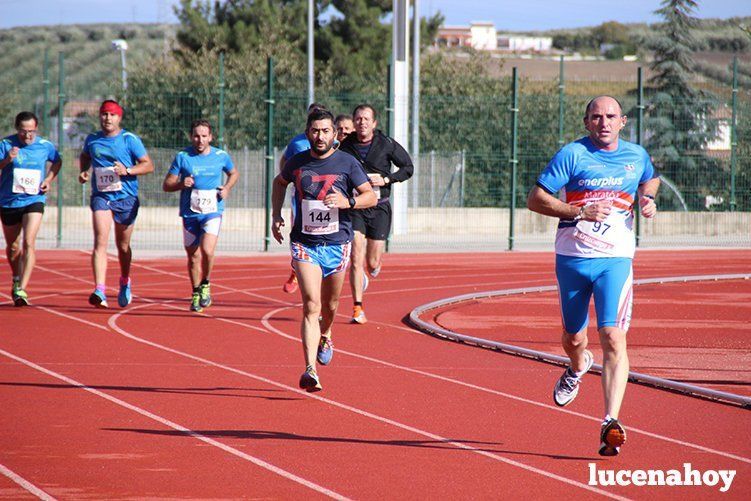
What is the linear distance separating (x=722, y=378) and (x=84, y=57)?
10124 cm

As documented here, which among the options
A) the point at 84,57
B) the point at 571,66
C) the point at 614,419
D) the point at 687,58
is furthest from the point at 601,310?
the point at 84,57

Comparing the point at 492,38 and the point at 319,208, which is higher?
the point at 492,38

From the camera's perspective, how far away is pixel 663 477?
6.30m

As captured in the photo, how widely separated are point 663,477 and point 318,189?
11.5 ft

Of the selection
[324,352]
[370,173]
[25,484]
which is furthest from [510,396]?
[370,173]

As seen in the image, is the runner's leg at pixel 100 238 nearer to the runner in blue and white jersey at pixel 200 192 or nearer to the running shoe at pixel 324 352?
the runner in blue and white jersey at pixel 200 192

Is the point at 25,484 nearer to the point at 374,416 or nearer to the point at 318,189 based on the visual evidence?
the point at 374,416

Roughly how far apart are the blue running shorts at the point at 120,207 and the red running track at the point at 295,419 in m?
1.11

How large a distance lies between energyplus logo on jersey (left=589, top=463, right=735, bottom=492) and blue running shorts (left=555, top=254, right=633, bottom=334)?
3.07 ft

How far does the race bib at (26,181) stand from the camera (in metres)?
13.5

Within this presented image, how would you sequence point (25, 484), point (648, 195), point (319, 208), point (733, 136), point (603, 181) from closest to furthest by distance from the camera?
point (25, 484), point (603, 181), point (648, 195), point (319, 208), point (733, 136)

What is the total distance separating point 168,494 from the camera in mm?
5941

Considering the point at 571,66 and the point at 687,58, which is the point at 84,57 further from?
the point at 687,58

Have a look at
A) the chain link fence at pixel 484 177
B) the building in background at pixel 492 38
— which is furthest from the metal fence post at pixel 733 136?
the building in background at pixel 492 38
